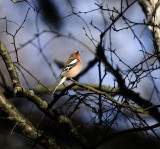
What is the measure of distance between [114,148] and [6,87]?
6.52 feet

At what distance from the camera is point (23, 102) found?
5.38 meters

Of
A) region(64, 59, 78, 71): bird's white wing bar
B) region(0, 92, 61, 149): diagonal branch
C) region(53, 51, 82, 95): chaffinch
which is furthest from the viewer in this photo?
region(64, 59, 78, 71): bird's white wing bar

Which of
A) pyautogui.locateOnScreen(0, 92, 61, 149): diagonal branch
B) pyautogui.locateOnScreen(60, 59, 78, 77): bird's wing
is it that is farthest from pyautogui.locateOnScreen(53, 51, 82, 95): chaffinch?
pyautogui.locateOnScreen(0, 92, 61, 149): diagonal branch

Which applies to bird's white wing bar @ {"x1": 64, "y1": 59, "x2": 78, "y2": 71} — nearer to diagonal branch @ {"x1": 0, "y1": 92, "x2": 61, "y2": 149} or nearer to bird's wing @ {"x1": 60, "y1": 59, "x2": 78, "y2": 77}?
bird's wing @ {"x1": 60, "y1": 59, "x2": 78, "y2": 77}

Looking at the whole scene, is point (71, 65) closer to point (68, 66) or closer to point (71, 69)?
point (68, 66)

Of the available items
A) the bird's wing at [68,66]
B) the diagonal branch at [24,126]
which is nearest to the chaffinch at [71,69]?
the bird's wing at [68,66]

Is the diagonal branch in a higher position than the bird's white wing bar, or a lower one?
lower

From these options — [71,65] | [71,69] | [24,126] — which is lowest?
[24,126]

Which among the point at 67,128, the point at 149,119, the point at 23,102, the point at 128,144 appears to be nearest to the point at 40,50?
the point at 67,128

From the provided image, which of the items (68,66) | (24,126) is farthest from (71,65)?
(24,126)

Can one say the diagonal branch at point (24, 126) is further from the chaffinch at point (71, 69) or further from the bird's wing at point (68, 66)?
the bird's wing at point (68, 66)

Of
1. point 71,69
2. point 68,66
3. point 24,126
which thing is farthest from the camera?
point 68,66

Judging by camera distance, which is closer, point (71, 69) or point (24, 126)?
point (24, 126)

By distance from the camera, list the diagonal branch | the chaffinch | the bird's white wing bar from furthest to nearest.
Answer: the bird's white wing bar, the chaffinch, the diagonal branch
